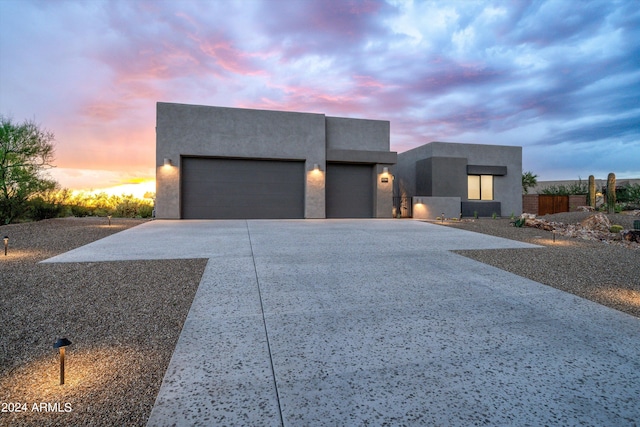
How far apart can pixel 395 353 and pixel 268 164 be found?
12989mm

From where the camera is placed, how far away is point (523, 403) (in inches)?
71.0

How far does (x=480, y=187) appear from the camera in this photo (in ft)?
64.1

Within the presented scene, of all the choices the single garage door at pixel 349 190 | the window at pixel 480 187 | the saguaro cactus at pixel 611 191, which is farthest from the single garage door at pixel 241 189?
the saguaro cactus at pixel 611 191

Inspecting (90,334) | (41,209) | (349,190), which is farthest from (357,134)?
(90,334)

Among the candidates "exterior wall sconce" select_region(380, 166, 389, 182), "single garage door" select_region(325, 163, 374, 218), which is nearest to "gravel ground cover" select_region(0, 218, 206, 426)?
"single garage door" select_region(325, 163, 374, 218)

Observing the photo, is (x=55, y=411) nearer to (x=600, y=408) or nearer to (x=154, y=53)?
(x=600, y=408)

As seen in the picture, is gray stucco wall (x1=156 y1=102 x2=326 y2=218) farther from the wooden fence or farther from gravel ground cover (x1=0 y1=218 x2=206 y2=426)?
the wooden fence

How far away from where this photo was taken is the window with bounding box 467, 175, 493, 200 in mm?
19359

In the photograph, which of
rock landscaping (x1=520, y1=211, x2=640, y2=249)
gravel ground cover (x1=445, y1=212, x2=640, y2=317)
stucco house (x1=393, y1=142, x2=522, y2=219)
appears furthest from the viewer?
stucco house (x1=393, y1=142, x2=522, y2=219)

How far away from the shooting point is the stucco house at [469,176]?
59.6ft

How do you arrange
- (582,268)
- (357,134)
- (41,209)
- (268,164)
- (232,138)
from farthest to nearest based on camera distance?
(357,134), (268,164), (232,138), (41,209), (582,268)

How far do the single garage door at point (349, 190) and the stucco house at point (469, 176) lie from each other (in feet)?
11.6

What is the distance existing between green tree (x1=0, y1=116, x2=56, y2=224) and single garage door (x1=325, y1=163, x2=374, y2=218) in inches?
468

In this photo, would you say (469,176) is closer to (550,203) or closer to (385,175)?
(550,203)
